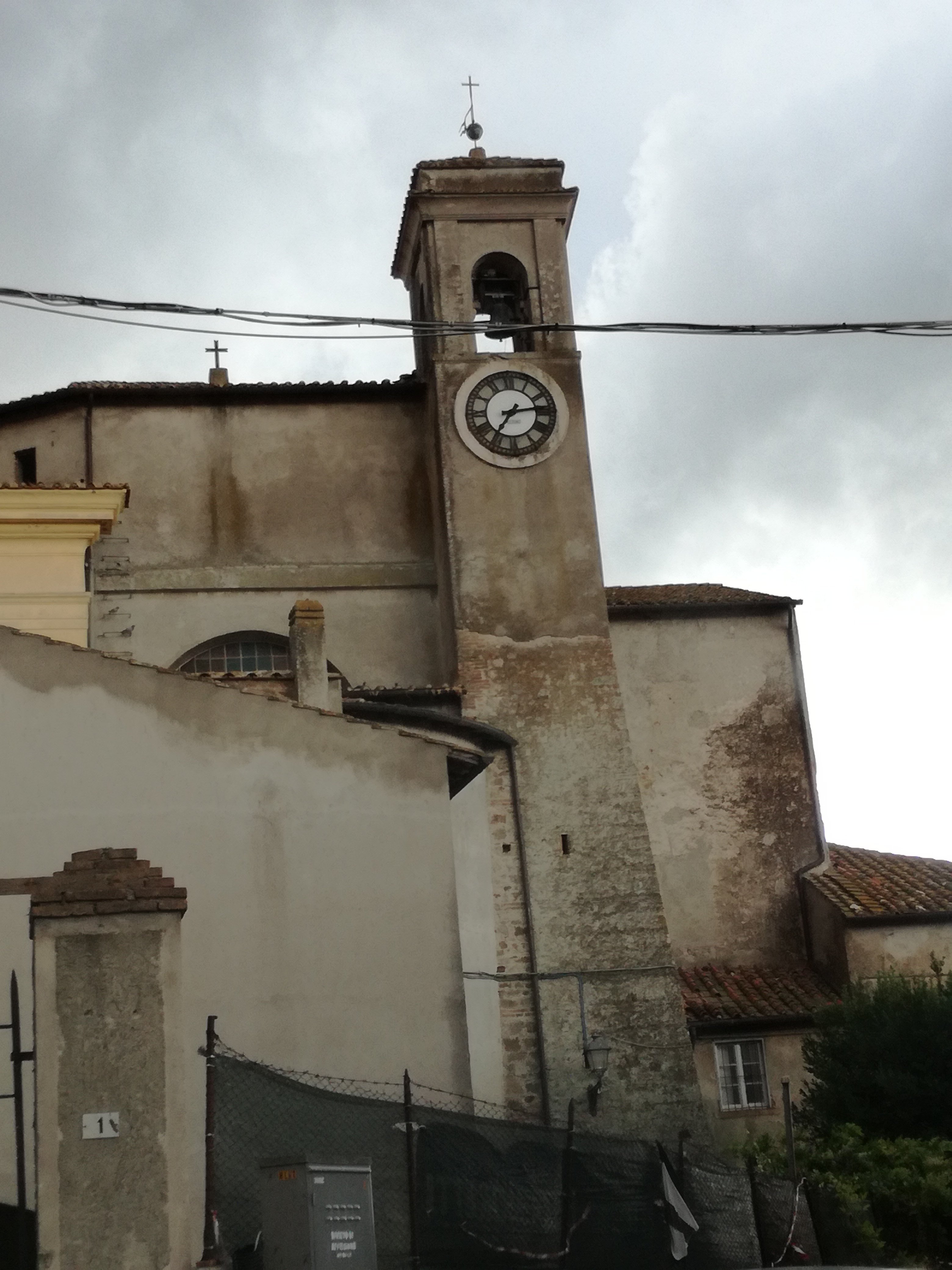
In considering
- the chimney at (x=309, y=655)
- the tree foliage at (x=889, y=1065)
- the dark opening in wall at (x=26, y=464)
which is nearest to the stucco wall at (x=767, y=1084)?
the tree foliage at (x=889, y=1065)

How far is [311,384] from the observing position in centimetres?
2580

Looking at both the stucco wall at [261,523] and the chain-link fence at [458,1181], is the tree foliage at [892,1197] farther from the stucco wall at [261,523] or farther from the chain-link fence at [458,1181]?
the stucco wall at [261,523]

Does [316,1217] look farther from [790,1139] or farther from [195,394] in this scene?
[195,394]

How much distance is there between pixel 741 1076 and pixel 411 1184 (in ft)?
45.6

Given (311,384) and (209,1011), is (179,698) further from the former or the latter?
(311,384)

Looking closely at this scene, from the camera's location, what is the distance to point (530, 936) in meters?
21.9

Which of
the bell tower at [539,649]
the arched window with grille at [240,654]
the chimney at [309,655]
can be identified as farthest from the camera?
the arched window with grille at [240,654]

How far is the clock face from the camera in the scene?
2488cm

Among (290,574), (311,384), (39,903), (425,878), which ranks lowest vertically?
(39,903)

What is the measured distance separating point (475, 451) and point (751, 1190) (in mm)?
14352

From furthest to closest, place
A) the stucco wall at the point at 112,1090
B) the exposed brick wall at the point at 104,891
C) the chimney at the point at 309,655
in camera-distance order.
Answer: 1. the chimney at the point at 309,655
2. the exposed brick wall at the point at 104,891
3. the stucco wall at the point at 112,1090

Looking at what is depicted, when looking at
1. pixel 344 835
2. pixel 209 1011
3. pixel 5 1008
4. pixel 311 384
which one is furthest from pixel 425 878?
pixel 311 384

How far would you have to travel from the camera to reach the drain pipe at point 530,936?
832 inches

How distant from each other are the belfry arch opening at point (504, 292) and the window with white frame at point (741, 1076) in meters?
10.2
